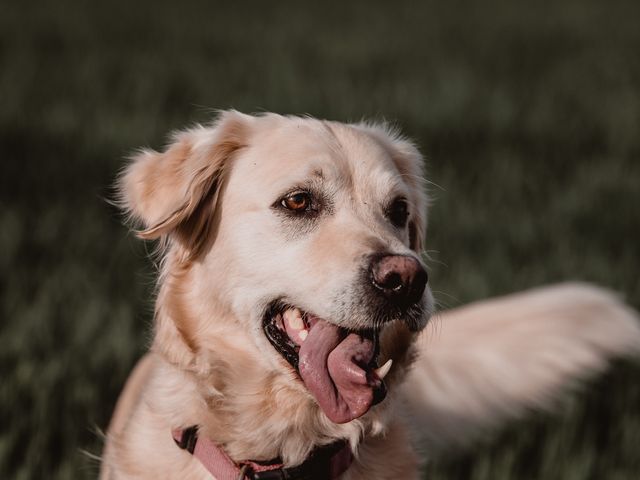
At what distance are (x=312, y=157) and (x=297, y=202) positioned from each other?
15 centimetres

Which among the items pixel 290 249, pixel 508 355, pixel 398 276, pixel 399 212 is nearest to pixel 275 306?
pixel 290 249

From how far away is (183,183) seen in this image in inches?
102

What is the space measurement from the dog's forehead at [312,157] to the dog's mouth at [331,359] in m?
0.44

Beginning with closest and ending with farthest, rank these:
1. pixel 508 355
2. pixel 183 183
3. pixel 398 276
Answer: pixel 398 276, pixel 183 183, pixel 508 355

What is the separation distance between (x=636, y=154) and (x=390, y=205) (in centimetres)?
554

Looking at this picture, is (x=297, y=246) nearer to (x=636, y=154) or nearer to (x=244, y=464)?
(x=244, y=464)

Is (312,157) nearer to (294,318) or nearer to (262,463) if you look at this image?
(294,318)

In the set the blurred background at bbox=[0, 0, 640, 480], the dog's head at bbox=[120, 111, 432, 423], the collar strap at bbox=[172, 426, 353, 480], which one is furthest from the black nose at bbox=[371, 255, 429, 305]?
the blurred background at bbox=[0, 0, 640, 480]

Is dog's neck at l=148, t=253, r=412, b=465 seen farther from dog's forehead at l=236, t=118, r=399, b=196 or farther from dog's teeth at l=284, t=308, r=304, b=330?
dog's forehead at l=236, t=118, r=399, b=196

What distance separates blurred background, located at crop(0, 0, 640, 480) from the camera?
3.58 m

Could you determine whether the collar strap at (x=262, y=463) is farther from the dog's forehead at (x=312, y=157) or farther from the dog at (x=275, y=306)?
the dog's forehead at (x=312, y=157)

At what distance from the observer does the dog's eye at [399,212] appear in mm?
2758

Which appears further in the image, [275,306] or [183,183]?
[183,183]

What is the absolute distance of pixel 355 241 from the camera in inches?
94.7
